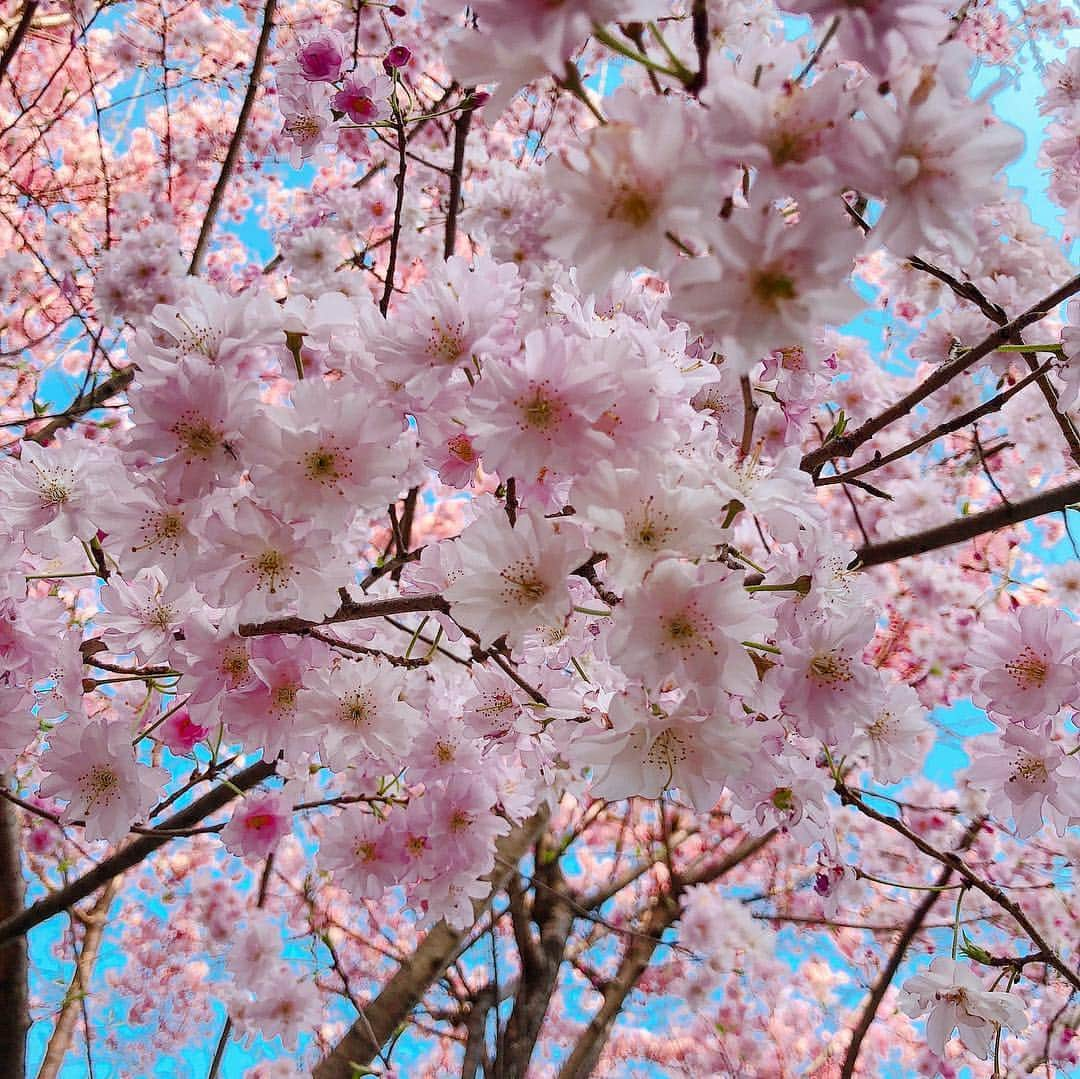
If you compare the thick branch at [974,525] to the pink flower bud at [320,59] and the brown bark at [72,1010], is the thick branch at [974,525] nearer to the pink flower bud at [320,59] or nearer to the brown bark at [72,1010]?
the pink flower bud at [320,59]

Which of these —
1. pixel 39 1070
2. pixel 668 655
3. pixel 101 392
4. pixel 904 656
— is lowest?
pixel 39 1070

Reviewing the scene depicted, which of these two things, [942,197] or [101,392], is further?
[101,392]

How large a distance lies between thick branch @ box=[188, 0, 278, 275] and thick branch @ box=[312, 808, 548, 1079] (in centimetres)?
259

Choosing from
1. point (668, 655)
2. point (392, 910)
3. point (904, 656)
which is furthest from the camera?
point (392, 910)

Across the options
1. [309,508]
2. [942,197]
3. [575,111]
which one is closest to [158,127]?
[575,111]

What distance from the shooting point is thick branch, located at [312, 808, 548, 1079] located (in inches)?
129

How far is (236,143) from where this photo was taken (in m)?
3.22

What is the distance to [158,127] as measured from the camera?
841cm

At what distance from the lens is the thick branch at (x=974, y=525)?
1.78 metres

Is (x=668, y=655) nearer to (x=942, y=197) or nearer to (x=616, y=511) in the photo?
(x=616, y=511)

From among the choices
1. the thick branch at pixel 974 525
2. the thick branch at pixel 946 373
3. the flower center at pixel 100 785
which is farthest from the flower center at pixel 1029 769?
the flower center at pixel 100 785

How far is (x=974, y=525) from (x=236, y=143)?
9.48 feet

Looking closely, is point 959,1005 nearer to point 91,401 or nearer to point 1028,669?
point 1028,669

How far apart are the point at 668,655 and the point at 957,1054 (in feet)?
21.2
